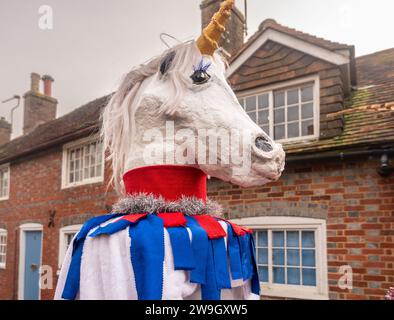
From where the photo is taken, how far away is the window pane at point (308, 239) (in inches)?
183

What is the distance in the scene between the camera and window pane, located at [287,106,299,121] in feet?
16.8

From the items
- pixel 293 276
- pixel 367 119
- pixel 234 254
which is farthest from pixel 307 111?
pixel 234 254

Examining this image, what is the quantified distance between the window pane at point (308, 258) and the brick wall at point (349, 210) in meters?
0.28

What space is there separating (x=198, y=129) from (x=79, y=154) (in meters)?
6.84

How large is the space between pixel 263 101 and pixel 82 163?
13.4 feet

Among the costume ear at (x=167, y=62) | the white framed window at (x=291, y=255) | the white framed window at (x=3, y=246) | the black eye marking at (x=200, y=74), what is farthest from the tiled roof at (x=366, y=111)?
the white framed window at (x=3, y=246)

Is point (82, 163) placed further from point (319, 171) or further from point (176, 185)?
point (176, 185)

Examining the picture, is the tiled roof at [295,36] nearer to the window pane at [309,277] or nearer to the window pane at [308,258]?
the window pane at [308,258]

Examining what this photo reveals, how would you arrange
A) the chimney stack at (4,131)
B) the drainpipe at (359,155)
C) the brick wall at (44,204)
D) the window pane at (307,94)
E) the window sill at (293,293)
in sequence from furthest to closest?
the chimney stack at (4,131)
the brick wall at (44,204)
the window pane at (307,94)
the window sill at (293,293)
the drainpipe at (359,155)

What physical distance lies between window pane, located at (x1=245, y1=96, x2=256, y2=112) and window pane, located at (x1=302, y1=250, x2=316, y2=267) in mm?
2068

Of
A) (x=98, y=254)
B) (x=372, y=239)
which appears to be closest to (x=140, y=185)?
(x=98, y=254)

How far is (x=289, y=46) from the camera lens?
5.26 metres

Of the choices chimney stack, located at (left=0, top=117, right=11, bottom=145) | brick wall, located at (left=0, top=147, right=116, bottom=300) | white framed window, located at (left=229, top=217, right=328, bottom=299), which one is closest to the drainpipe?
white framed window, located at (left=229, top=217, right=328, bottom=299)

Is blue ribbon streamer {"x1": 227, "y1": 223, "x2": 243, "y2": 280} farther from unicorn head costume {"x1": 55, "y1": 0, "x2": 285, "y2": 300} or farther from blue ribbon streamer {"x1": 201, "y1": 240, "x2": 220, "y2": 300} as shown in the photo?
blue ribbon streamer {"x1": 201, "y1": 240, "x2": 220, "y2": 300}
